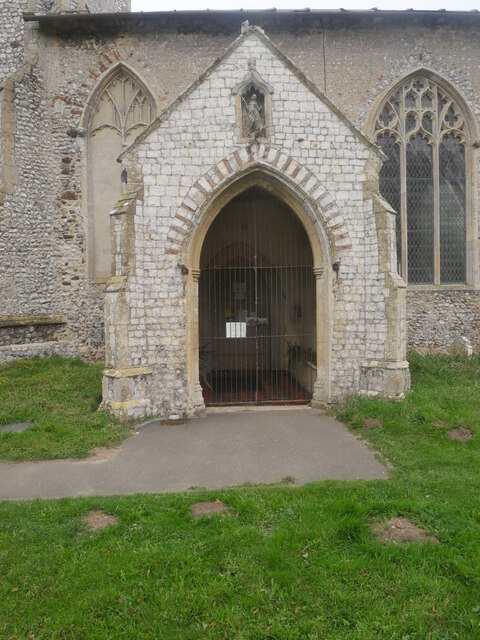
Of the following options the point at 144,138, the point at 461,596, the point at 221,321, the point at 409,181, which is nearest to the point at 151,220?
the point at 144,138

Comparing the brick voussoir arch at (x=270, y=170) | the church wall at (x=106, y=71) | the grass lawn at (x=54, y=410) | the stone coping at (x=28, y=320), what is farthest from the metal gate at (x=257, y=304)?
the stone coping at (x=28, y=320)

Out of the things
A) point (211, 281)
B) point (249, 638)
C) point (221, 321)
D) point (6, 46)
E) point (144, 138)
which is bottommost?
point (249, 638)

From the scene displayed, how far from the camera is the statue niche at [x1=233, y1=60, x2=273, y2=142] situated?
7.60 m

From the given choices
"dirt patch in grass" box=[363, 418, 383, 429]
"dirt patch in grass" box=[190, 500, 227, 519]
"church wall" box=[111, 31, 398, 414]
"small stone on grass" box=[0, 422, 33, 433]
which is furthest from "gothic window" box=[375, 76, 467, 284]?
"small stone on grass" box=[0, 422, 33, 433]

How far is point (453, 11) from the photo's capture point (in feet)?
36.2

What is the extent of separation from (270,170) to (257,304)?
5.04 meters

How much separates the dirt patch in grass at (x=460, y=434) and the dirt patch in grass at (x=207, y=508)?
3.73 m

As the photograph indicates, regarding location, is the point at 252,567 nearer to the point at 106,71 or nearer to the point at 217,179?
the point at 217,179

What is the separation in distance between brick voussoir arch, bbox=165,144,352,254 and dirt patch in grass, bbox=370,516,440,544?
16.8 ft

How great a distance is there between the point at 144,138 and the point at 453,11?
9573 millimetres

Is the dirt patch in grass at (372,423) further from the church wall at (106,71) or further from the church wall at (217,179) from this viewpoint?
the church wall at (106,71)

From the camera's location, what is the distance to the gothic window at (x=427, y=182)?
39.0 feet

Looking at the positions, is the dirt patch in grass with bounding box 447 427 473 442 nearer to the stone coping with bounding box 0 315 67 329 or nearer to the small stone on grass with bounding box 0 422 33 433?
the small stone on grass with bounding box 0 422 33 433

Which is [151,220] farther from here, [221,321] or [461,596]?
[461,596]
